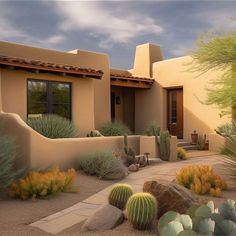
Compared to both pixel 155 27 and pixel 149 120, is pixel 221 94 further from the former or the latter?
pixel 149 120

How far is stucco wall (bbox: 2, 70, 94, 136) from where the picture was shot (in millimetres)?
11484

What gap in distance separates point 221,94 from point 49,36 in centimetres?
754

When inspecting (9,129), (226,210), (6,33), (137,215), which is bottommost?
(137,215)

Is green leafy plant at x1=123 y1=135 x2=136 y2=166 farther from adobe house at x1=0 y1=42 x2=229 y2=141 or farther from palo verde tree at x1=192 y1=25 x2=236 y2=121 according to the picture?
palo verde tree at x1=192 y1=25 x2=236 y2=121

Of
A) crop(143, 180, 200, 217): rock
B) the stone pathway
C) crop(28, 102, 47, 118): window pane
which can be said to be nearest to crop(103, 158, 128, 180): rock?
the stone pathway

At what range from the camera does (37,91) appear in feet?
40.7

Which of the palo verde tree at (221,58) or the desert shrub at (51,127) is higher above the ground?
the palo verde tree at (221,58)

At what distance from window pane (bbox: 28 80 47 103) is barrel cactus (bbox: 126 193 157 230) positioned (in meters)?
8.23

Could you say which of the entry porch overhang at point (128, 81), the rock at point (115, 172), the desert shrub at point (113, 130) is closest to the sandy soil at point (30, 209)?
the rock at point (115, 172)

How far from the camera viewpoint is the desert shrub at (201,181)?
697 cm

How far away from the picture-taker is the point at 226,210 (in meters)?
3.25

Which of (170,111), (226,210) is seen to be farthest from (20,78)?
(226,210)

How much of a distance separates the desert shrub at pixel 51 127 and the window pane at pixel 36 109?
0.99 meters

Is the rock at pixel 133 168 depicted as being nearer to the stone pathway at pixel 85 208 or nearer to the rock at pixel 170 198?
the stone pathway at pixel 85 208
